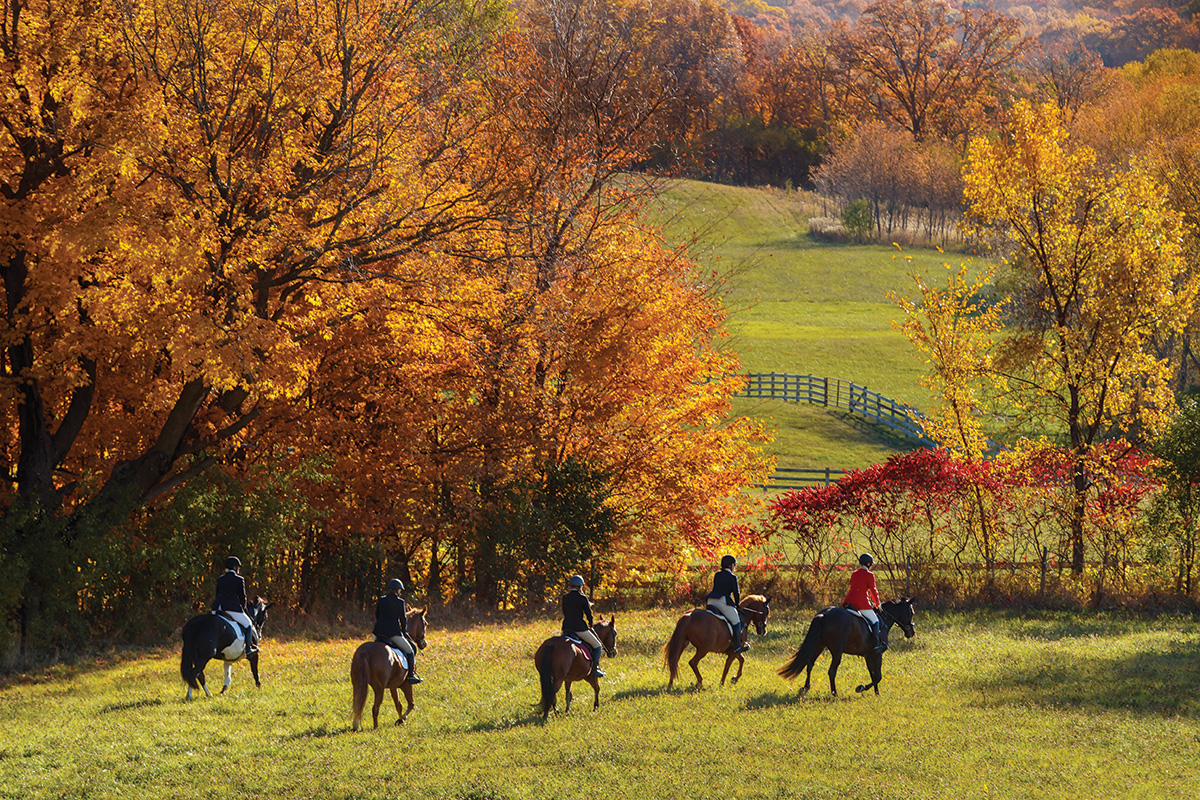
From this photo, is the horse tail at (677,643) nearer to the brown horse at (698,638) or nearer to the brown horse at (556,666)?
the brown horse at (698,638)

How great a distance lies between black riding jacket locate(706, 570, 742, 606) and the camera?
1566 centimetres

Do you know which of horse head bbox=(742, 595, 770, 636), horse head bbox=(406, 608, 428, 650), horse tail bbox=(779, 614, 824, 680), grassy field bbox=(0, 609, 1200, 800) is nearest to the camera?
grassy field bbox=(0, 609, 1200, 800)

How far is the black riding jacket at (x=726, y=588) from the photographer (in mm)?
15656

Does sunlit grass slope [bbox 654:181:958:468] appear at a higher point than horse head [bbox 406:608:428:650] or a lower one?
higher

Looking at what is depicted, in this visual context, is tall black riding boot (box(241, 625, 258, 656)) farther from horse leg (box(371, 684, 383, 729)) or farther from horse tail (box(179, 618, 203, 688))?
horse leg (box(371, 684, 383, 729))

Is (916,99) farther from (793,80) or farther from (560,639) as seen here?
(560,639)

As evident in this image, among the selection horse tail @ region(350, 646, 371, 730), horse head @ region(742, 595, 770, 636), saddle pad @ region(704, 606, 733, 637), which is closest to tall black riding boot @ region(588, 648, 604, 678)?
saddle pad @ region(704, 606, 733, 637)

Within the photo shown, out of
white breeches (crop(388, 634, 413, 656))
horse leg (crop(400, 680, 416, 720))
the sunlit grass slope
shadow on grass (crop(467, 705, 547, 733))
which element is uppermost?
the sunlit grass slope

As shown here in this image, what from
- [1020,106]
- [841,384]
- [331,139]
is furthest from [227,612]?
[841,384]

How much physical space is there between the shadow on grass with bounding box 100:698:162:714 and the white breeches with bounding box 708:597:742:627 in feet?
24.7

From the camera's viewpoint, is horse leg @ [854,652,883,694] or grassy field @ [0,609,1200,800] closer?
grassy field @ [0,609,1200,800]

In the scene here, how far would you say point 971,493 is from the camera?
24078mm

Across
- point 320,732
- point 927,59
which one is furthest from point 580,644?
point 927,59

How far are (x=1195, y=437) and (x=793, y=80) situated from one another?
99628 millimetres
